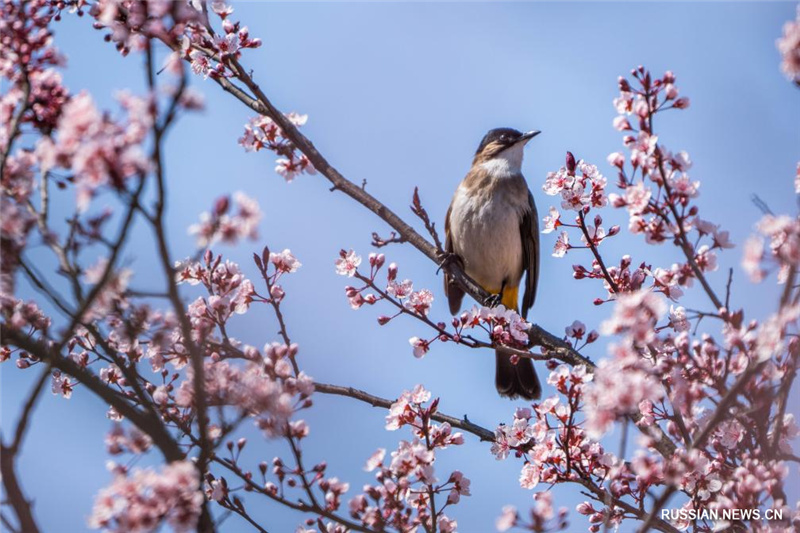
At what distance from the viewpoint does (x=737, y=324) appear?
3221 mm

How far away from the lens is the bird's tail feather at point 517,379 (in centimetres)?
736

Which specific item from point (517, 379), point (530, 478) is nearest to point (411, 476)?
point (530, 478)

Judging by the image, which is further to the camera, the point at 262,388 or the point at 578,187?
the point at 578,187

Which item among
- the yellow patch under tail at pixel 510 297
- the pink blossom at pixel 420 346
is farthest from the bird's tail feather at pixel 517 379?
the pink blossom at pixel 420 346

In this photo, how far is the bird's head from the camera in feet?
26.4

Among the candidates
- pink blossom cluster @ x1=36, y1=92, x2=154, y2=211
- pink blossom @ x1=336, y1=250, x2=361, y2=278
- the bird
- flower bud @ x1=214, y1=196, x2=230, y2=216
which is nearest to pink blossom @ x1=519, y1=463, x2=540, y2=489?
pink blossom @ x1=336, y1=250, x2=361, y2=278

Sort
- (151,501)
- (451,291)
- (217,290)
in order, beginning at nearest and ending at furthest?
1. (151,501)
2. (217,290)
3. (451,291)

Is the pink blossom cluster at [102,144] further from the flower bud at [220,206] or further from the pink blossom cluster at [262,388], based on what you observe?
the pink blossom cluster at [262,388]

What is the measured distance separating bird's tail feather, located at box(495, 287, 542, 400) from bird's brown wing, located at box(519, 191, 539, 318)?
78 cm

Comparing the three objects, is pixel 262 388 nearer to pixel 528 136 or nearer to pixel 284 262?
pixel 284 262

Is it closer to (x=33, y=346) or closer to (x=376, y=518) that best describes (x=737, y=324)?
(x=376, y=518)

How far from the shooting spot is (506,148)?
26.7 feet

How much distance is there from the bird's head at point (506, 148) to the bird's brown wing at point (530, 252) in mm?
366

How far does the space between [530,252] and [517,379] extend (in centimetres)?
121
